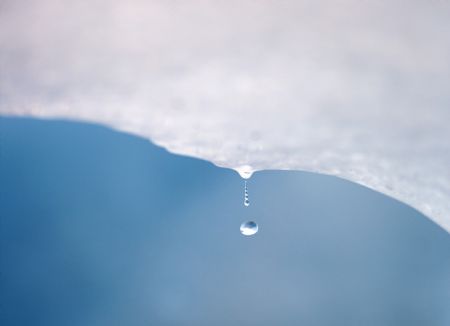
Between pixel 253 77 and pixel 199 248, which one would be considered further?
pixel 199 248

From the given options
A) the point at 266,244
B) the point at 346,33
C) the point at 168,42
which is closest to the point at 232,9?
the point at 168,42

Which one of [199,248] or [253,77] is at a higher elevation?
[253,77]

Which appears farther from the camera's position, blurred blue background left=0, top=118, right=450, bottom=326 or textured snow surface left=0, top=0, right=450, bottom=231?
blurred blue background left=0, top=118, right=450, bottom=326

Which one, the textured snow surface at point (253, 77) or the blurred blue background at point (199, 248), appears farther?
the blurred blue background at point (199, 248)
